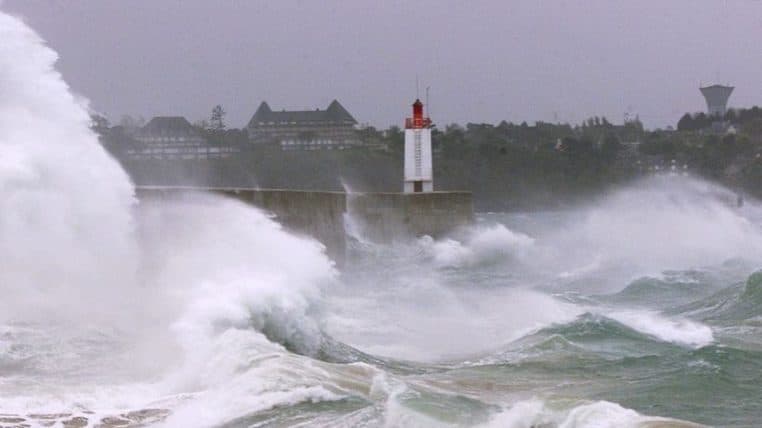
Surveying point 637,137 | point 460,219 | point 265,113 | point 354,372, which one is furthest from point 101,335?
point 637,137

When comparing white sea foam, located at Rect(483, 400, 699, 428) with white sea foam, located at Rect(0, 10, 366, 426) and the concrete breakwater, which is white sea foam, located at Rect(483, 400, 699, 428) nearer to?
white sea foam, located at Rect(0, 10, 366, 426)

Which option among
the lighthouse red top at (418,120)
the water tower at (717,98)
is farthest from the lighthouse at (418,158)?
the water tower at (717,98)

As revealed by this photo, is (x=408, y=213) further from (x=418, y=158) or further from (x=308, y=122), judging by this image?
(x=308, y=122)

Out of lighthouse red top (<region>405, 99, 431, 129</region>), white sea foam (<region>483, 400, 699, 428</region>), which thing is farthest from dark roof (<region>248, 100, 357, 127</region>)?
white sea foam (<region>483, 400, 699, 428</region>)

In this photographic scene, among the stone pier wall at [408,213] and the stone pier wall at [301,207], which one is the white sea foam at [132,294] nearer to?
the stone pier wall at [301,207]

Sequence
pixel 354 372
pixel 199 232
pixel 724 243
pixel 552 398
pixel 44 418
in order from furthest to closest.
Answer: pixel 724 243
pixel 199 232
pixel 354 372
pixel 552 398
pixel 44 418

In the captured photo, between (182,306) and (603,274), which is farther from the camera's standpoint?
(603,274)

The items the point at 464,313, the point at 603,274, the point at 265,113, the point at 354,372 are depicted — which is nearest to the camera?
the point at 354,372

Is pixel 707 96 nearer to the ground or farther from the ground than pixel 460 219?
farther from the ground

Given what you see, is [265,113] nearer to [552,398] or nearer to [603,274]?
[603,274]
